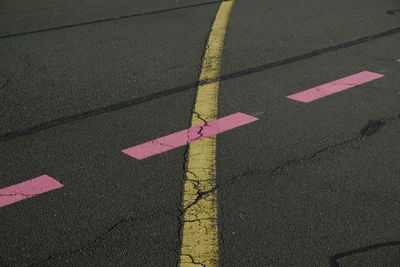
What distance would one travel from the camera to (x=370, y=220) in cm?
389

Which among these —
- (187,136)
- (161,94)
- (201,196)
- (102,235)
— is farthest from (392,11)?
(102,235)

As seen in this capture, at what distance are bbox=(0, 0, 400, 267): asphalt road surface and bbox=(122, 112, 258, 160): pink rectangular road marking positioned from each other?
0.23 feet

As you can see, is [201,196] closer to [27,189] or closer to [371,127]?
[27,189]

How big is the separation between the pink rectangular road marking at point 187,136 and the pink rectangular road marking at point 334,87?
0.71 meters

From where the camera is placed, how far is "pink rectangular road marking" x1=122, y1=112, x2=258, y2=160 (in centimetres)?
495

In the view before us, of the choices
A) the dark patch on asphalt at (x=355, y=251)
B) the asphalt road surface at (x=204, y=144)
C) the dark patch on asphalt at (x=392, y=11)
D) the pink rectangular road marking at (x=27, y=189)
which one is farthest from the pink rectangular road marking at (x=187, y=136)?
the dark patch on asphalt at (x=392, y=11)

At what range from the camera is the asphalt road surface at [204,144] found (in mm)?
3727

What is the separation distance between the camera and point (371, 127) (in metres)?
5.29

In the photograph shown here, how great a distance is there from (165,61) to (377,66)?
2273mm

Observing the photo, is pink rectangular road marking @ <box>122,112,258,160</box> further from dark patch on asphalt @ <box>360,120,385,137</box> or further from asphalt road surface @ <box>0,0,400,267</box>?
dark patch on asphalt @ <box>360,120,385,137</box>

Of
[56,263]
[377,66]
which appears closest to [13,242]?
[56,263]

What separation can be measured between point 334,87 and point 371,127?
106 centimetres

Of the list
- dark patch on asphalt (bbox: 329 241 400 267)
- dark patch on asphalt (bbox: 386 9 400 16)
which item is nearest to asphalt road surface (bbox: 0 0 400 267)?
dark patch on asphalt (bbox: 329 241 400 267)

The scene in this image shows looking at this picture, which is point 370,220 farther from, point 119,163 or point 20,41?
point 20,41
